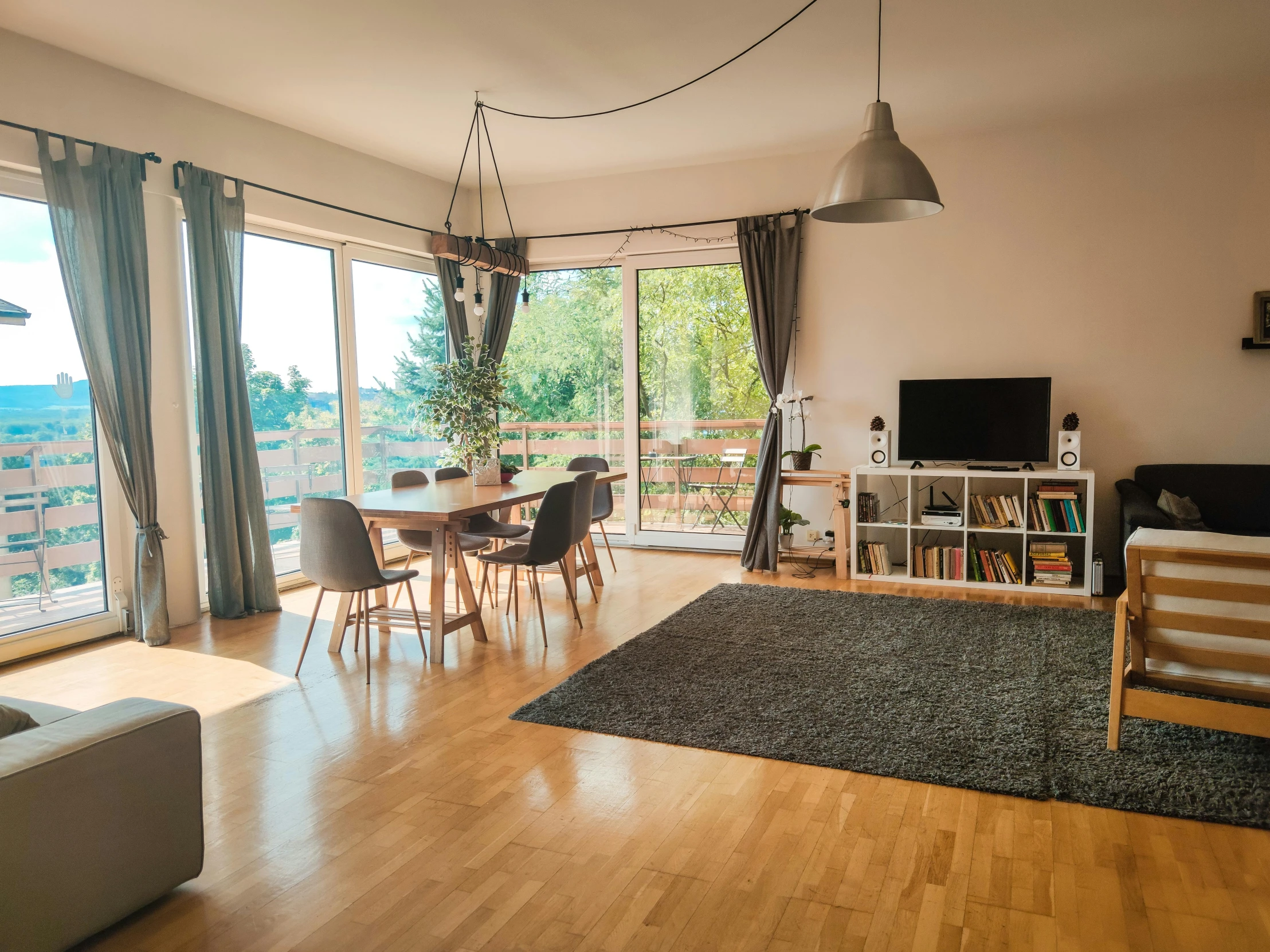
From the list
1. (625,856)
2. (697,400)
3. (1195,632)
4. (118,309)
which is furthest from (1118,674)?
(118,309)

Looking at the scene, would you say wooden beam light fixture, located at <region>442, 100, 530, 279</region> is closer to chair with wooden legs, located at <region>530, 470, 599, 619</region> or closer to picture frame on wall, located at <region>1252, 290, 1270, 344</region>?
chair with wooden legs, located at <region>530, 470, 599, 619</region>

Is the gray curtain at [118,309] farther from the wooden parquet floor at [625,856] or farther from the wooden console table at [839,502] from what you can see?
the wooden console table at [839,502]

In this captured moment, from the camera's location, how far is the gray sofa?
1.76 metres

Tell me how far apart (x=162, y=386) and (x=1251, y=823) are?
5.11m

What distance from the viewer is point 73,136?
165 inches

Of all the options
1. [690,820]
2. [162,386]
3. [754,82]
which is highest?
[754,82]

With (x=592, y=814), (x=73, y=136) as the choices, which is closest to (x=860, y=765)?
(x=592, y=814)

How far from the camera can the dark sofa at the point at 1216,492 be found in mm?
4938

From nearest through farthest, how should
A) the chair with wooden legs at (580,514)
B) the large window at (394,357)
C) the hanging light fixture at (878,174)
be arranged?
the hanging light fixture at (878,174) → the chair with wooden legs at (580,514) → the large window at (394,357)

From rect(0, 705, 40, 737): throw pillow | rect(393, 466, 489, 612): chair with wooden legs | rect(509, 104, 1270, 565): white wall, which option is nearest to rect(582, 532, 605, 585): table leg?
rect(393, 466, 489, 612): chair with wooden legs

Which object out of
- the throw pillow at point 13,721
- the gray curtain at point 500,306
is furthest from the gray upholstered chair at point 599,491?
the throw pillow at point 13,721

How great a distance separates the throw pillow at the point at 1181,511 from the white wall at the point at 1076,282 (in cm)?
61

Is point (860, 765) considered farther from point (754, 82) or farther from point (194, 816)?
point (754, 82)

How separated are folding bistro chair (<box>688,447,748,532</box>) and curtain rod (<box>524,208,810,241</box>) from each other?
173 centimetres
